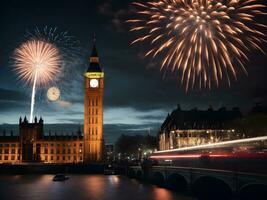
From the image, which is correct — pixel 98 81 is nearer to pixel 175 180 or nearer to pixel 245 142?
pixel 175 180

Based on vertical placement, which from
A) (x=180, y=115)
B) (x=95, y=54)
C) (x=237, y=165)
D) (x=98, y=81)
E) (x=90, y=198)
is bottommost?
(x=90, y=198)

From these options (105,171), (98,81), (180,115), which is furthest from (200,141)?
(98,81)

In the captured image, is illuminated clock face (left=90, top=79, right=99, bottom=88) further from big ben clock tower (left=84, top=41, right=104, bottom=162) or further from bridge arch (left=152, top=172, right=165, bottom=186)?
bridge arch (left=152, top=172, right=165, bottom=186)

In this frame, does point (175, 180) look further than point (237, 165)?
Yes

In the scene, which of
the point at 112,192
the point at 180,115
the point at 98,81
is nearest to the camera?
the point at 112,192

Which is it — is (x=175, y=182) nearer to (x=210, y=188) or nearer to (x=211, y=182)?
(x=211, y=182)

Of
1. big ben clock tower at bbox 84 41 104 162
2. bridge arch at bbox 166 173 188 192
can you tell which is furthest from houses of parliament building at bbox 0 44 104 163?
bridge arch at bbox 166 173 188 192

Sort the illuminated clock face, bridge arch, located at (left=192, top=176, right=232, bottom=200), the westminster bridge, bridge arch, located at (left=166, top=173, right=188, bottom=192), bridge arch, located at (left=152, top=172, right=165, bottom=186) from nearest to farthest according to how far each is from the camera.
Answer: the westminster bridge
bridge arch, located at (left=192, top=176, right=232, bottom=200)
bridge arch, located at (left=166, top=173, right=188, bottom=192)
bridge arch, located at (left=152, top=172, right=165, bottom=186)
the illuminated clock face

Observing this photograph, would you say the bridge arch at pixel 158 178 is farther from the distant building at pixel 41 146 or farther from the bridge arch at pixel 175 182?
the distant building at pixel 41 146
